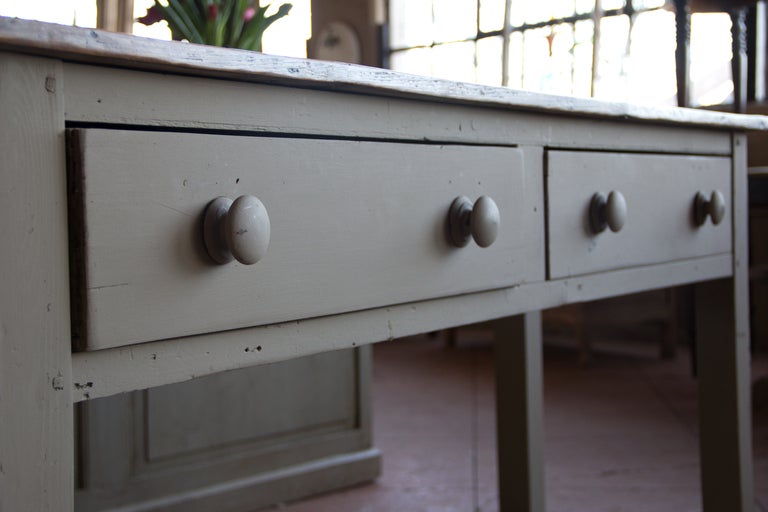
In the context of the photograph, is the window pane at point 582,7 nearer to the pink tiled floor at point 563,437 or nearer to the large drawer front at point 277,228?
the pink tiled floor at point 563,437

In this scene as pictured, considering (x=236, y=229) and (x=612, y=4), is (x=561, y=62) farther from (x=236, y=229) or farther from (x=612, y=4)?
(x=236, y=229)

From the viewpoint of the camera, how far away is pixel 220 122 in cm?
55

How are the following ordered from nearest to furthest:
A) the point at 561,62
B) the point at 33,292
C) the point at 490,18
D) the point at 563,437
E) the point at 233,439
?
the point at 33,292, the point at 233,439, the point at 563,437, the point at 561,62, the point at 490,18

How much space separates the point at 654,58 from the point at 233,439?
337cm

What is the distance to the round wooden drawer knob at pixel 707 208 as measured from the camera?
3.49 feet

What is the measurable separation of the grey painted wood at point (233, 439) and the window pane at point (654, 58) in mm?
2923

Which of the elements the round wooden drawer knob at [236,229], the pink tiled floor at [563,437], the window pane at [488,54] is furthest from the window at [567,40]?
the round wooden drawer knob at [236,229]

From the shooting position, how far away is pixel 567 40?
4.24 m

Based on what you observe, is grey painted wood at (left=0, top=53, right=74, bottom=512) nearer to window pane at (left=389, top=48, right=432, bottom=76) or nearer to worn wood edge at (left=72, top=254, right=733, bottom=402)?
worn wood edge at (left=72, top=254, right=733, bottom=402)

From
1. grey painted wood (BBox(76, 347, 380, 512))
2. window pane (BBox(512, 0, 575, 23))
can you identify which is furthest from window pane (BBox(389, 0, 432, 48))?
grey painted wood (BBox(76, 347, 380, 512))

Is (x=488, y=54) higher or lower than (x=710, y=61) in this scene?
higher

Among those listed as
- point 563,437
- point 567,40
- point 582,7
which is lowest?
point 563,437

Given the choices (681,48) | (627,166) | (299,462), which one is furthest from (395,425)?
(627,166)

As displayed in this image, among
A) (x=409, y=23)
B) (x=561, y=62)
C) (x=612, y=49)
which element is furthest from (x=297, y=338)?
(x=409, y=23)
